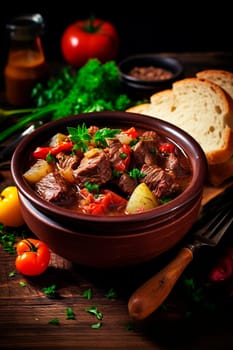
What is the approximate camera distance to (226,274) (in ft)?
11.2

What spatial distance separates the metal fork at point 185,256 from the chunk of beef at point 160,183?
339 millimetres

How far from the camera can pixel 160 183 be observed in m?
3.32

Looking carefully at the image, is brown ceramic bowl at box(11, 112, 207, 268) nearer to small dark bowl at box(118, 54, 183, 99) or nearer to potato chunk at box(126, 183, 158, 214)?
potato chunk at box(126, 183, 158, 214)

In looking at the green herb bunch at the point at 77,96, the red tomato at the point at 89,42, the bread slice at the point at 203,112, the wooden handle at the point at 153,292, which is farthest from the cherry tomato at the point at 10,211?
the red tomato at the point at 89,42

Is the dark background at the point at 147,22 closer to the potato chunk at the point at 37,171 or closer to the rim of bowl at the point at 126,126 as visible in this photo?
the rim of bowl at the point at 126,126

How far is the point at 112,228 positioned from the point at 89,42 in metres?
3.42

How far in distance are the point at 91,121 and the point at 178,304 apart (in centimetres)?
135

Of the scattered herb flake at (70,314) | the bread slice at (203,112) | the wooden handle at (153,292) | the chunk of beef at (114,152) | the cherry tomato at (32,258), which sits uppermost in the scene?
the chunk of beef at (114,152)

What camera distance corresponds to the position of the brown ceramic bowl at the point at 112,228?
3.06m

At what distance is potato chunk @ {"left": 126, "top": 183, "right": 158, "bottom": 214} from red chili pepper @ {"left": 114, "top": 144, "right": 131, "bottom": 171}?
0.21 m

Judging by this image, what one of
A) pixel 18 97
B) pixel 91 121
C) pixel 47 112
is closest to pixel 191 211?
pixel 91 121

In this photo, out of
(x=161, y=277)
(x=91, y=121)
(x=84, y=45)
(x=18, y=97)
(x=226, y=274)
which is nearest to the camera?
(x=161, y=277)

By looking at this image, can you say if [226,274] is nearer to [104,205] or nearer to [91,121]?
[104,205]

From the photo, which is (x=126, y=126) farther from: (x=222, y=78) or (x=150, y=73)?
(x=150, y=73)
